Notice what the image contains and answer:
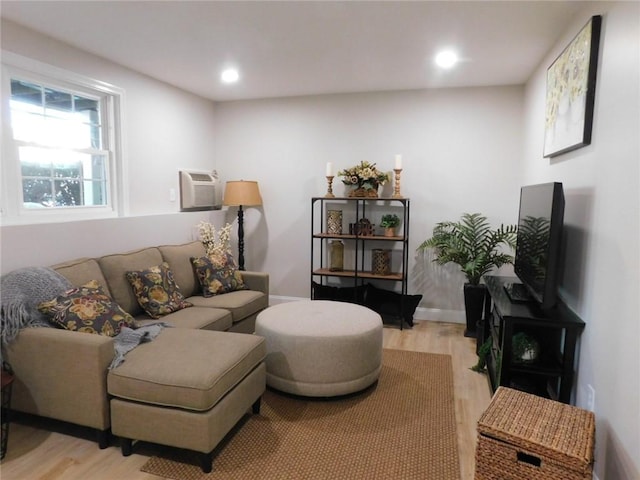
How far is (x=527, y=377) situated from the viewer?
8.64 feet

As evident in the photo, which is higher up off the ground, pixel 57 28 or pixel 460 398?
pixel 57 28

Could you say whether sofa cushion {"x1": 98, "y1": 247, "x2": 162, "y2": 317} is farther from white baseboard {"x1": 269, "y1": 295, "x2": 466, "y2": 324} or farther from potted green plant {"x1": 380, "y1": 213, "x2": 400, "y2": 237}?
white baseboard {"x1": 269, "y1": 295, "x2": 466, "y2": 324}

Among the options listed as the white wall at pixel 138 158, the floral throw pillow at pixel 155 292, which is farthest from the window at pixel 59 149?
the floral throw pillow at pixel 155 292

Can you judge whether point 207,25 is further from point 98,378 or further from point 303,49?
point 98,378

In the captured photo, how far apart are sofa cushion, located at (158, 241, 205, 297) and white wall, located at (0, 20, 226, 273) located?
10.8 inches

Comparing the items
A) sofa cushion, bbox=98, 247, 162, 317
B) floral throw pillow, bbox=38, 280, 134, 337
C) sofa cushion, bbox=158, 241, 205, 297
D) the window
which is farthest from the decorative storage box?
the window

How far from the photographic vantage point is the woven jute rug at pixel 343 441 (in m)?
2.02

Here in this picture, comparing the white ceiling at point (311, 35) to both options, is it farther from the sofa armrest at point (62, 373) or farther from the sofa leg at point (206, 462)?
the sofa leg at point (206, 462)

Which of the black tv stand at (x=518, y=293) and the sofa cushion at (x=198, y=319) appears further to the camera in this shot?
the sofa cushion at (x=198, y=319)

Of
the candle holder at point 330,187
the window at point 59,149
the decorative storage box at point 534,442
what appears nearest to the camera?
the decorative storage box at point 534,442

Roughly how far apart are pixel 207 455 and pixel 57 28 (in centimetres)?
275

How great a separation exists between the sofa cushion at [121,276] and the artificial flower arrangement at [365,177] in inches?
83.3

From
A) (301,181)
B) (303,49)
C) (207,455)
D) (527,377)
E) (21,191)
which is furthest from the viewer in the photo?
(301,181)

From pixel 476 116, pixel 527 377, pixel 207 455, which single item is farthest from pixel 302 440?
pixel 476 116
